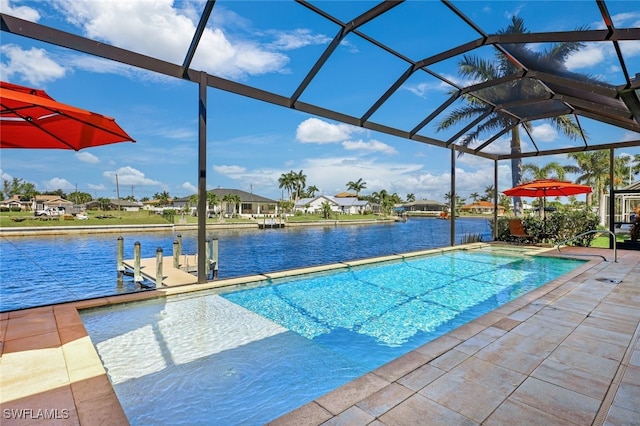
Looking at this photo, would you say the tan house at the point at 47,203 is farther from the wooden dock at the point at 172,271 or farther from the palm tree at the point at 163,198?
the wooden dock at the point at 172,271

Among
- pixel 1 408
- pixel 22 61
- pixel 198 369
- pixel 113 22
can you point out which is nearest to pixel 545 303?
pixel 198 369

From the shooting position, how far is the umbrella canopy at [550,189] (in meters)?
9.55

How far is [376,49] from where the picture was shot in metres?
5.23

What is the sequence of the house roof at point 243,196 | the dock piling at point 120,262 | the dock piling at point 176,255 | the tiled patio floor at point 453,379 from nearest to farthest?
the tiled patio floor at point 453,379, the dock piling at point 176,255, the dock piling at point 120,262, the house roof at point 243,196

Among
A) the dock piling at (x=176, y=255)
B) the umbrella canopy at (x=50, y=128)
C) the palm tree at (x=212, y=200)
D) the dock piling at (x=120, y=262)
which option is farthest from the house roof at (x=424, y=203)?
the umbrella canopy at (x=50, y=128)

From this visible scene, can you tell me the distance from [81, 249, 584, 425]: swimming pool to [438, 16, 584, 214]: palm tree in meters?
3.85

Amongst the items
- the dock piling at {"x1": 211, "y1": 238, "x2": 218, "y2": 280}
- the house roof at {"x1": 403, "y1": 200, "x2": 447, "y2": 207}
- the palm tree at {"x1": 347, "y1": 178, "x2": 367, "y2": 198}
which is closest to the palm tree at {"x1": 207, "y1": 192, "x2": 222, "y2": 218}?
the dock piling at {"x1": 211, "y1": 238, "x2": 218, "y2": 280}

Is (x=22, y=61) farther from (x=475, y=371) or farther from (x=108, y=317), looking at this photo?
(x=475, y=371)

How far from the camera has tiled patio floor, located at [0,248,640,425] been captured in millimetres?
1836

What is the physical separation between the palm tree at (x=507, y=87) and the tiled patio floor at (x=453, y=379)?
4.08 meters

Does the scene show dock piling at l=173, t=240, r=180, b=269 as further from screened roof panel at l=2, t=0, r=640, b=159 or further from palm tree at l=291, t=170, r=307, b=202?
palm tree at l=291, t=170, r=307, b=202

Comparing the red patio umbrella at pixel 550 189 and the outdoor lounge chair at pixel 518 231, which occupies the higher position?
the red patio umbrella at pixel 550 189

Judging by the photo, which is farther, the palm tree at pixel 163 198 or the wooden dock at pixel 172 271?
the palm tree at pixel 163 198

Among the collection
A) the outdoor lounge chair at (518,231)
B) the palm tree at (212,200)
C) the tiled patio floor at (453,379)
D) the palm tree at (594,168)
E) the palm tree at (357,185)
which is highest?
the palm tree at (357,185)
